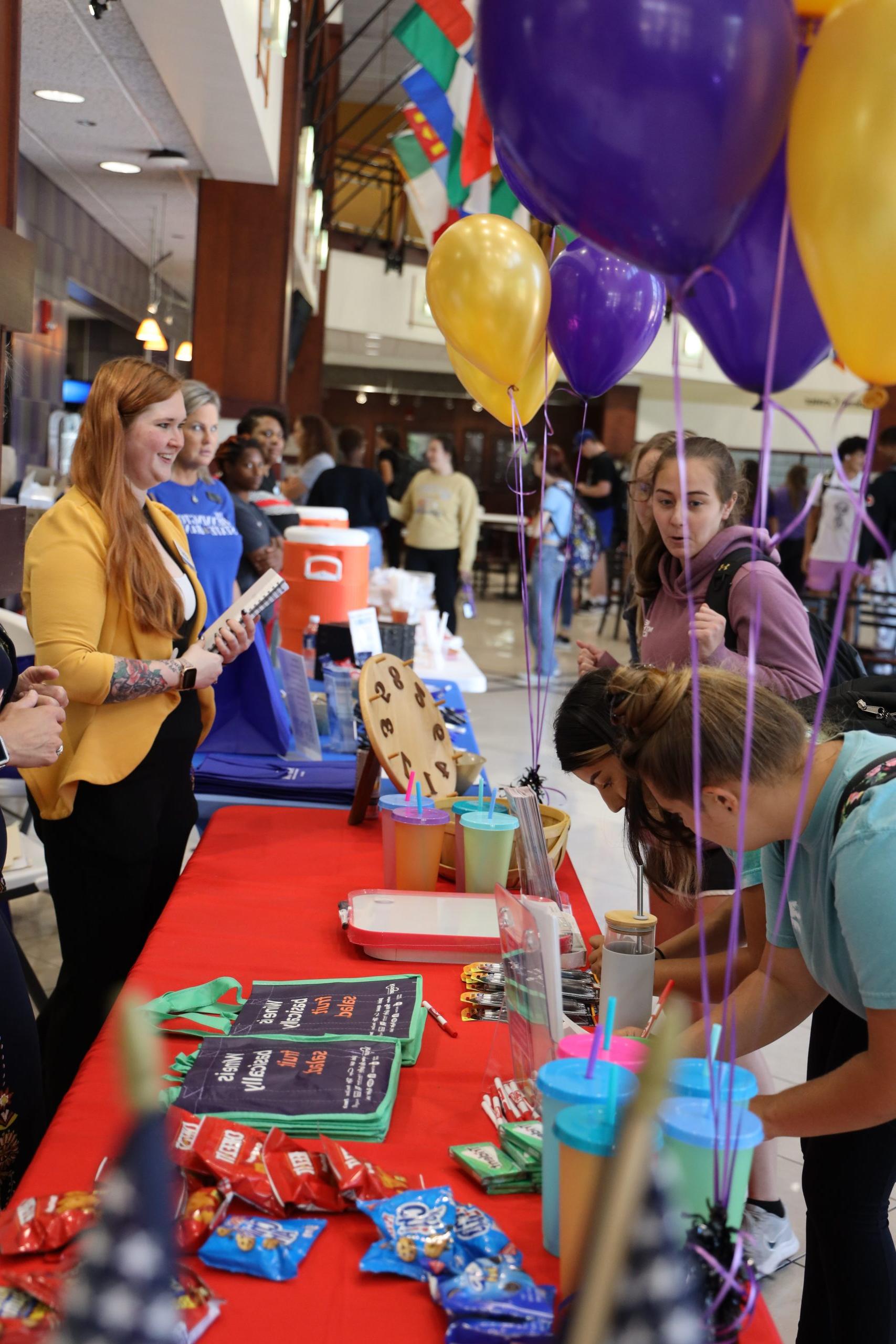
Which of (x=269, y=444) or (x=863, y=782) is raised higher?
(x=269, y=444)

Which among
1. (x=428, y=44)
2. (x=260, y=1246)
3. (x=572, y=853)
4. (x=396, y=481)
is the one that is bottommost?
(x=572, y=853)

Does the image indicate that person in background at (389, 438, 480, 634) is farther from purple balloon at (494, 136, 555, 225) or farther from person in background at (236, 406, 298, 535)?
purple balloon at (494, 136, 555, 225)

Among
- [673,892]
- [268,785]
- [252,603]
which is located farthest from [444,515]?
[673,892]

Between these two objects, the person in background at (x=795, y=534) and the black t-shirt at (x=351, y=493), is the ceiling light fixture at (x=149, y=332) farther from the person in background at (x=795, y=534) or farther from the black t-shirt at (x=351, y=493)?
the person in background at (x=795, y=534)

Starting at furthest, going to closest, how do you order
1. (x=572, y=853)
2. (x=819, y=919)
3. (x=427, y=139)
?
(x=427, y=139) → (x=572, y=853) → (x=819, y=919)

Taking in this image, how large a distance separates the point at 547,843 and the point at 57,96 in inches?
219

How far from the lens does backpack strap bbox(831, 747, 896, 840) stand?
3.91 ft

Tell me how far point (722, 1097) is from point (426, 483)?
25.9 feet

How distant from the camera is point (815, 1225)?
1527mm

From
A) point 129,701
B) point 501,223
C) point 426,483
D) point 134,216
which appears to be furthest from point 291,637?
point 134,216

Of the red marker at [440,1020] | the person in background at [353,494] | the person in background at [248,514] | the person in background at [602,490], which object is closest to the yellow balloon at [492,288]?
the red marker at [440,1020]

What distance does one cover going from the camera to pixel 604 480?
435 inches

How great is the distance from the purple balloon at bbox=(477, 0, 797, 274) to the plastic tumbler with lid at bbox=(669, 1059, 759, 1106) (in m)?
0.70

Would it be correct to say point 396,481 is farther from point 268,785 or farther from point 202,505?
point 268,785
